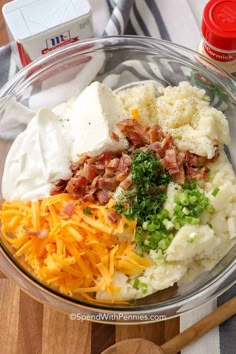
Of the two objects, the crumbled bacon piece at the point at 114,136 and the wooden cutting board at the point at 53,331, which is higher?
the crumbled bacon piece at the point at 114,136

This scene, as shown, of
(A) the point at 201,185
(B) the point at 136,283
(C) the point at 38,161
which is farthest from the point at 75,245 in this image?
(A) the point at 201,185

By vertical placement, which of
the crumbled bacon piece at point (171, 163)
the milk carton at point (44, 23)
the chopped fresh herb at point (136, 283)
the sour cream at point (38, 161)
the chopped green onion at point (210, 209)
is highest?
the milk carton at point (44, 23)

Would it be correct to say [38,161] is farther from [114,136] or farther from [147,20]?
[147,20]

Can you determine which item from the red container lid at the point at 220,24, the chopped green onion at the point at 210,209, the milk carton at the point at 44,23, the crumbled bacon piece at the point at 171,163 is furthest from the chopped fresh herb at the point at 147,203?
the milk carton at the point at 44,23

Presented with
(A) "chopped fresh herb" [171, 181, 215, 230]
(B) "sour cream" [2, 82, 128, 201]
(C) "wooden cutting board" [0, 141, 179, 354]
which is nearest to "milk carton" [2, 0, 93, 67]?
(B) "sour cream" [2, 82, 128, 201]

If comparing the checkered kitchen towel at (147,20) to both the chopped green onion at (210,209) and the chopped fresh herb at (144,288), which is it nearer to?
the chopped green onion at (210,209)

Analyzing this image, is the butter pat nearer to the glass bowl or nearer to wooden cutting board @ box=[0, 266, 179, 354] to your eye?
the glass bowl
